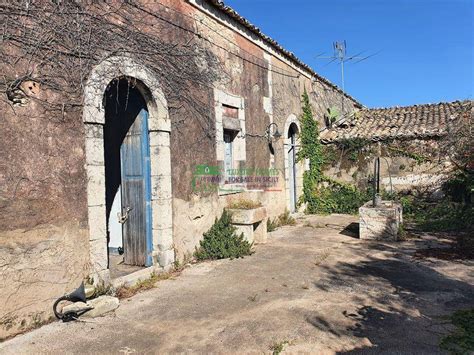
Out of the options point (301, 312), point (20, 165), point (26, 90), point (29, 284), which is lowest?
point (301, 312)

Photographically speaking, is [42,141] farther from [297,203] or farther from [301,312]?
[297,203]

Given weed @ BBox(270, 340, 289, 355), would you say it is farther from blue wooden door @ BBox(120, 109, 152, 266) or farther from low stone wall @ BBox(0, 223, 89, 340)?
blue wooden door @ BBox(120, 109, 152, 266)

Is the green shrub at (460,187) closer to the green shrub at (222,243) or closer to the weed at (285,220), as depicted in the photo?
the weed at (285,220)

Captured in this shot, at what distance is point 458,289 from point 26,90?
211 inches

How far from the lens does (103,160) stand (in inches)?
176

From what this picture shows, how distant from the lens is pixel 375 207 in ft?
24.9

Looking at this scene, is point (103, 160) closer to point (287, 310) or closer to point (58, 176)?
point (58, 176)

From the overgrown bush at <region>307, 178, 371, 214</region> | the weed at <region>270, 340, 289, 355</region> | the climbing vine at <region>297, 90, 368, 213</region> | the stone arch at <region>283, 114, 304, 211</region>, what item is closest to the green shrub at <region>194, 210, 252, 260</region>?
the weed at <region>270, 340, 289, 355</region>

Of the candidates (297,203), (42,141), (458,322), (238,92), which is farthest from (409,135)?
(42,141)

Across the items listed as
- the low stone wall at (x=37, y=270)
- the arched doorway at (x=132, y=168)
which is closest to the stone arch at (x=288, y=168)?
the arched doorway at (x=132, y=168)

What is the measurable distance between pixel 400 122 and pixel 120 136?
10.0 meters

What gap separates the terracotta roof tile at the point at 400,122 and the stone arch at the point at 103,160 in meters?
7.58

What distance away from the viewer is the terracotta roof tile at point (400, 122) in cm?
1086

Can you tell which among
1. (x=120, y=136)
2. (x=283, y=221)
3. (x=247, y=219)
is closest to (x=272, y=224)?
(x=283, y=221)
